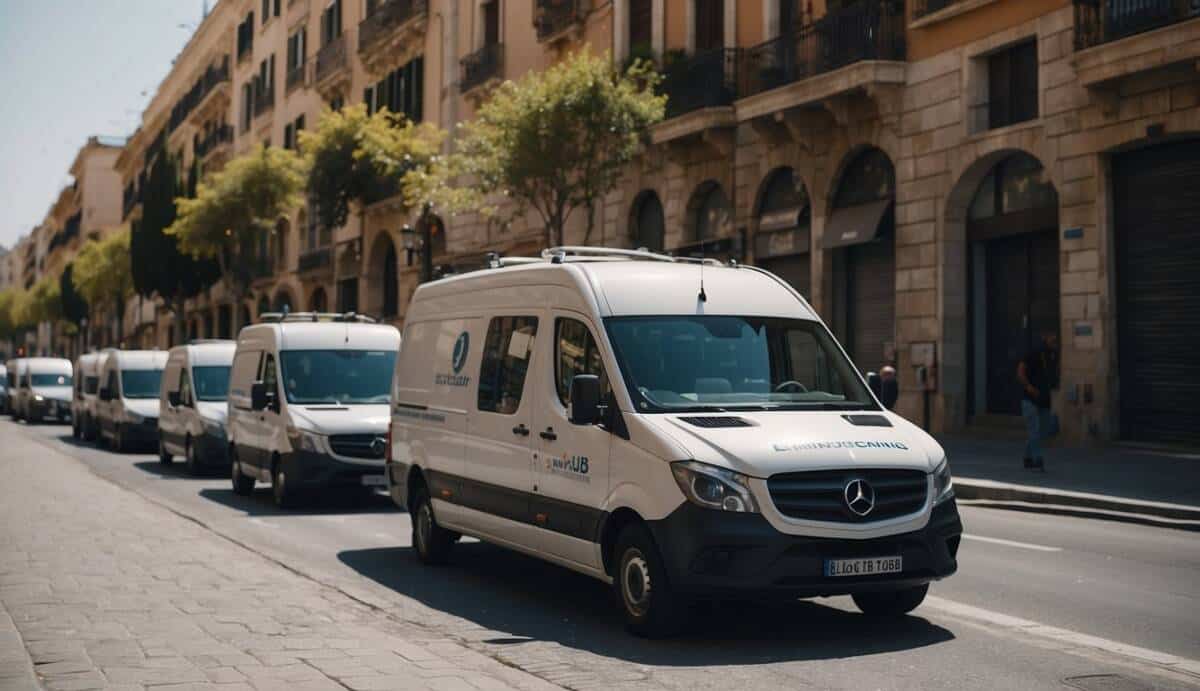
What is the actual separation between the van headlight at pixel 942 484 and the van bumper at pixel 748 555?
1.44 ft

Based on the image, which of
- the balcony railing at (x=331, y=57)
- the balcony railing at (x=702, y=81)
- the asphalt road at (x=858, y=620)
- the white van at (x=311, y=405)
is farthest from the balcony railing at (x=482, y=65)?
the asphalt road at (x=858, y=620)

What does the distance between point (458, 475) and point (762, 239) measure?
18.9m

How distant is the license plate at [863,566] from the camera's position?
7.50 meters

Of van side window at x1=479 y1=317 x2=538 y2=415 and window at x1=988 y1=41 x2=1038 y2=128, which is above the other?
window at x1=988 y1=41 x2=1038 y2=128

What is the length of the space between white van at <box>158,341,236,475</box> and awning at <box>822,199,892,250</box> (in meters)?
10.4

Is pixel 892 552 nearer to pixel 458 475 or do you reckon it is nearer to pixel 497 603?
pixel 497 603

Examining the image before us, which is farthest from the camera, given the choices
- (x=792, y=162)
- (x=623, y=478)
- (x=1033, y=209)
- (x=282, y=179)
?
(x=282, y=179)

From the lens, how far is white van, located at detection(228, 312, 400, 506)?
15.6m

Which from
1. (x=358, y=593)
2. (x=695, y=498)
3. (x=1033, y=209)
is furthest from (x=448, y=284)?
(x=1033, y=209)

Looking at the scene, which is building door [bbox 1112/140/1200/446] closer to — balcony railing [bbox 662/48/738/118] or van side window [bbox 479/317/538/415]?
balcony railing [bbox 662/48/738/118]

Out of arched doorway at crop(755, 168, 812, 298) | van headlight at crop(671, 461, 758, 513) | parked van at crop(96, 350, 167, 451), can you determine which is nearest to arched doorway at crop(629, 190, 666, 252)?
arched doorway at crop(755, 168, 812, 298)

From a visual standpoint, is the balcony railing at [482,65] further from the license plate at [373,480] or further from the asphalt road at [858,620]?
the asphalt road at [858,620]

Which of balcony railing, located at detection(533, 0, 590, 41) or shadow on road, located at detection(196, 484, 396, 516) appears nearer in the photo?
shadow on road, located at detection(196, 484, 396, 516)

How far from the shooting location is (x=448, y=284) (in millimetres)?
11195
